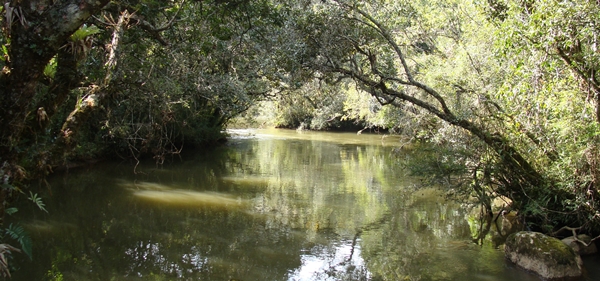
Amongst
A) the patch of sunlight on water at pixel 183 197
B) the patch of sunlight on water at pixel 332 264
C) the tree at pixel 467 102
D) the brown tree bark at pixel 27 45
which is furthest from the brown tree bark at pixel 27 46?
the patch of sunlight on water at pixel 183 197

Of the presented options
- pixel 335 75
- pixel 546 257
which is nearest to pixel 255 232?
pixel 335 75

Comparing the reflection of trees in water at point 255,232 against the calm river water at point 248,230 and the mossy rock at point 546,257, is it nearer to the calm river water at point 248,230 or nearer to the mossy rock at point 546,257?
the calm river water at point 248,230

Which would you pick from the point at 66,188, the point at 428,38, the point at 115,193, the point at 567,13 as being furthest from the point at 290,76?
the point at 428,38

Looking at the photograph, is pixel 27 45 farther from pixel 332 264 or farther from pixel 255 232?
pixel 255 232

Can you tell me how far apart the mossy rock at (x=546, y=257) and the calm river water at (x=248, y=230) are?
0.22m

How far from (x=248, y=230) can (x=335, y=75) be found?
3.91 metres

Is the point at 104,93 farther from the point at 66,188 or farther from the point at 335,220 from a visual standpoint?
the point at 66,188

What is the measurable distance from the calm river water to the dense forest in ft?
4.01

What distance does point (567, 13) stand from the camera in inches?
217

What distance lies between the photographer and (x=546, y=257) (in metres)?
6.85

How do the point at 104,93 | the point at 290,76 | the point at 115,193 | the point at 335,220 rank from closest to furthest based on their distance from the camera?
the point at 104,93
the point at 290,76
the point at 335,220
the point at 115,193

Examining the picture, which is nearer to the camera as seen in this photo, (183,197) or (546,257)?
(546,257)

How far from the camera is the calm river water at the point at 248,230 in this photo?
7.08 meters

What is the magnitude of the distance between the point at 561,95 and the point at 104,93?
643 centimetres
